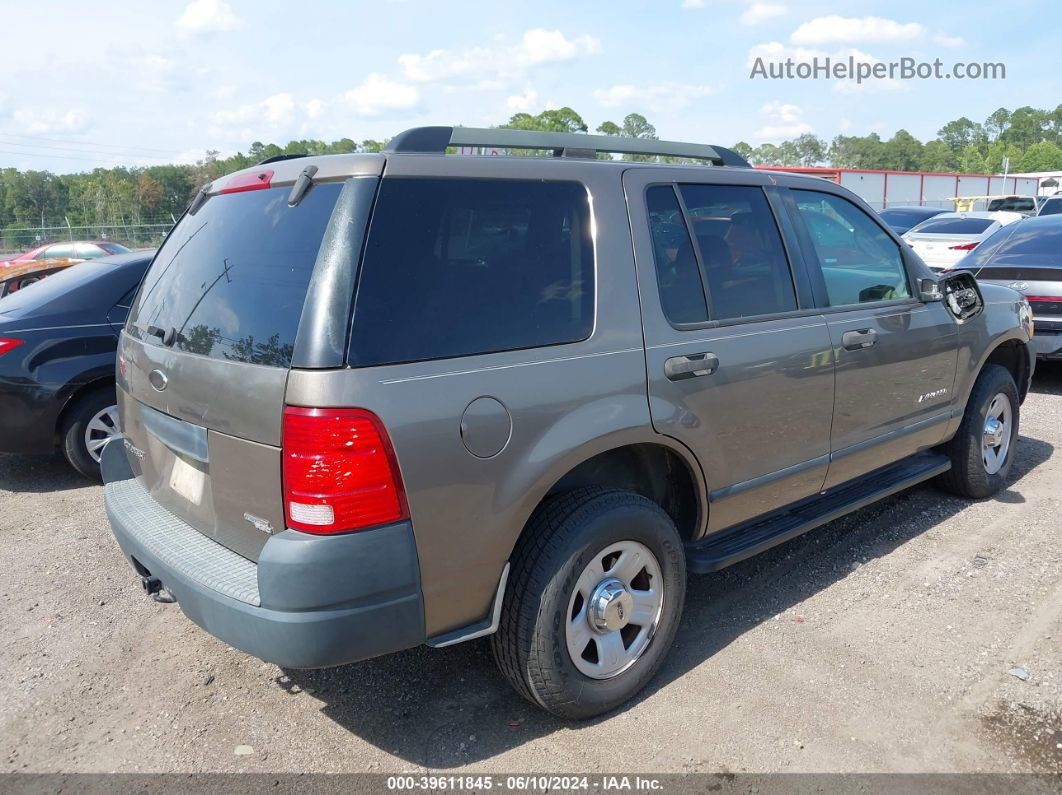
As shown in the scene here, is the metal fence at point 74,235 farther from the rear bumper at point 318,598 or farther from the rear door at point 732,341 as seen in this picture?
the rear bumper at point 318,598

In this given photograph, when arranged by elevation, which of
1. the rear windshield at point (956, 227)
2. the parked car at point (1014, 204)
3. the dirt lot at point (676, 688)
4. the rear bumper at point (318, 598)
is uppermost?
the parked car at point (1014, 204)

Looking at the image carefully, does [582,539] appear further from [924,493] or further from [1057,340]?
[1057,340]

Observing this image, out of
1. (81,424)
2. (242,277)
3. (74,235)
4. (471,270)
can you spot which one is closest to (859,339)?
(471,270)

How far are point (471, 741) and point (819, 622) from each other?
1685mm

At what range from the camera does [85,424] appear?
218 inches

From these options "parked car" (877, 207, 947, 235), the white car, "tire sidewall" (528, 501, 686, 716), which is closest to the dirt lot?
"tire sidewall" (528, 501, 686, 716)

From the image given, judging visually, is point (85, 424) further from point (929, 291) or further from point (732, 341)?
point (929, 291)

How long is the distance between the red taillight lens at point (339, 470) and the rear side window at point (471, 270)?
200 mm

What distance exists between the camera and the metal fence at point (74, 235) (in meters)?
34.2

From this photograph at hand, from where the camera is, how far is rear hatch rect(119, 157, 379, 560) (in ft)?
8.09

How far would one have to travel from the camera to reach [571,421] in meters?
2.72

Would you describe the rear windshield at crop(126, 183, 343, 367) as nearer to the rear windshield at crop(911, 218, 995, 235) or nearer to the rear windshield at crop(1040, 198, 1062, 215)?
the rear windshield at crop(911, 218, 995, 235)

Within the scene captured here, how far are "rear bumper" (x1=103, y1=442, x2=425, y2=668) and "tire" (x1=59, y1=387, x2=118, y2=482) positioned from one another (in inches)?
138

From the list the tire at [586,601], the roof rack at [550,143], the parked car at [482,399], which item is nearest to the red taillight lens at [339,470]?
the parked car at [482,399]
